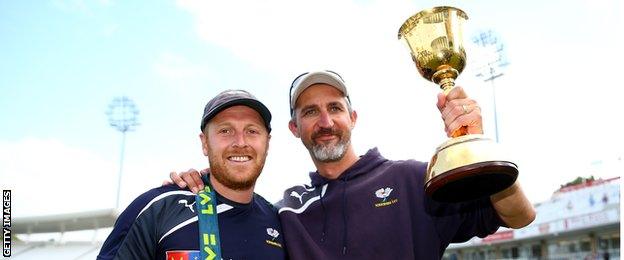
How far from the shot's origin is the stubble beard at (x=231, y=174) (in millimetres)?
3057

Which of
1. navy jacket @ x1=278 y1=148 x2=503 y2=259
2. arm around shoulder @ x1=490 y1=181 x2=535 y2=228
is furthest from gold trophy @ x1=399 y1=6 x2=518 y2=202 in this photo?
navy jacket @ x1=278 y1=148 x2=503 y2=259

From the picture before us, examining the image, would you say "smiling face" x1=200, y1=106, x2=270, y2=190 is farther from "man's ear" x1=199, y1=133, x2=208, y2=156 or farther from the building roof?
the building roof

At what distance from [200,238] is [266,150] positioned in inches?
28.5

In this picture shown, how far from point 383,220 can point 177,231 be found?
1090 mm

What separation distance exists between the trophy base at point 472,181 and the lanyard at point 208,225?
115 centimetres

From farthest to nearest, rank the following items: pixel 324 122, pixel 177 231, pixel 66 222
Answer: pixel 66 222 < pixel 324 122 < pixel 177 231

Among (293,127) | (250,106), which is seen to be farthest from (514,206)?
(250,106)

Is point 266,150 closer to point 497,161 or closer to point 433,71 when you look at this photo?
point 433,71

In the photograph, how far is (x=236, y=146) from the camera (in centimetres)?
309

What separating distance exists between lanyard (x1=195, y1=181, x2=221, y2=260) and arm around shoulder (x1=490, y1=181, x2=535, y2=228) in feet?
4.61

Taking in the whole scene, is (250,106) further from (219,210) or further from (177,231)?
(177,231)

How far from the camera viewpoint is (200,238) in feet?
9.11

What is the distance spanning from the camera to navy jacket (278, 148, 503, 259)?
2834 millimetres

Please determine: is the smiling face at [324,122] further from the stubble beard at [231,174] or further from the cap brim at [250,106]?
the stubble beard at [231,174]
